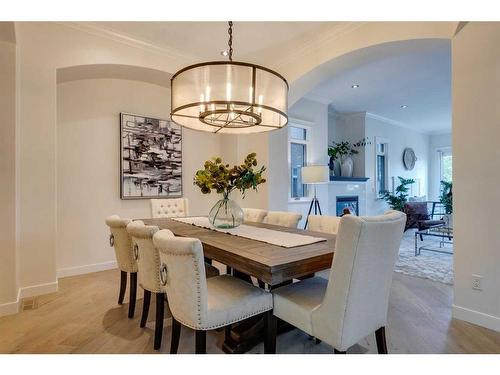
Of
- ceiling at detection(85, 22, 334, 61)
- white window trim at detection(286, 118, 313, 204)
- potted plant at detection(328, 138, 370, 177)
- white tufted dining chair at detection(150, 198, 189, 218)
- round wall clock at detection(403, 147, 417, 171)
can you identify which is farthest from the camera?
round wall clock at detection(403, 147, 417, 171)

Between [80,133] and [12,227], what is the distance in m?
1.49

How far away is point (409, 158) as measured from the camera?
8211mm

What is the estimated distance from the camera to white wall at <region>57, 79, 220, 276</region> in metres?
3.54

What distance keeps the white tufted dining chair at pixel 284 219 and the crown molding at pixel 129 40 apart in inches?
99.8

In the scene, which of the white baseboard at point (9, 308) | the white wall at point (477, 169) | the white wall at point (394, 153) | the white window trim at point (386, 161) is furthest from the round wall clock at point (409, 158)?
the white baseboard at point (9, 308)

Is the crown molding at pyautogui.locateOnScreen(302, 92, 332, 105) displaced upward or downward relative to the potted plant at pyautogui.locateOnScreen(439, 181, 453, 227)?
upward

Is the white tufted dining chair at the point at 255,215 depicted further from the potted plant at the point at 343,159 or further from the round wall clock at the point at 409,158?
the round wall clock at the point at 409,158

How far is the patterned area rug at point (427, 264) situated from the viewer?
3539mm

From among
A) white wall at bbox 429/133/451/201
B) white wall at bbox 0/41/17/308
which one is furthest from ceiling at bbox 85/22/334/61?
white wall at bbox 429/133/451/201

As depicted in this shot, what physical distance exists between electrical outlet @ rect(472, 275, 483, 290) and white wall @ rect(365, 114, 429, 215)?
4641 millimetres

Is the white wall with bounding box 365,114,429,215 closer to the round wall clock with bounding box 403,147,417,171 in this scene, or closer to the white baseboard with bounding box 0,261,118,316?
the round wall clock with bounding box 403,147,417,171

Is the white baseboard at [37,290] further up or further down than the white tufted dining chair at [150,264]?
further down

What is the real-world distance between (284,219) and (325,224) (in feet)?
1.60
